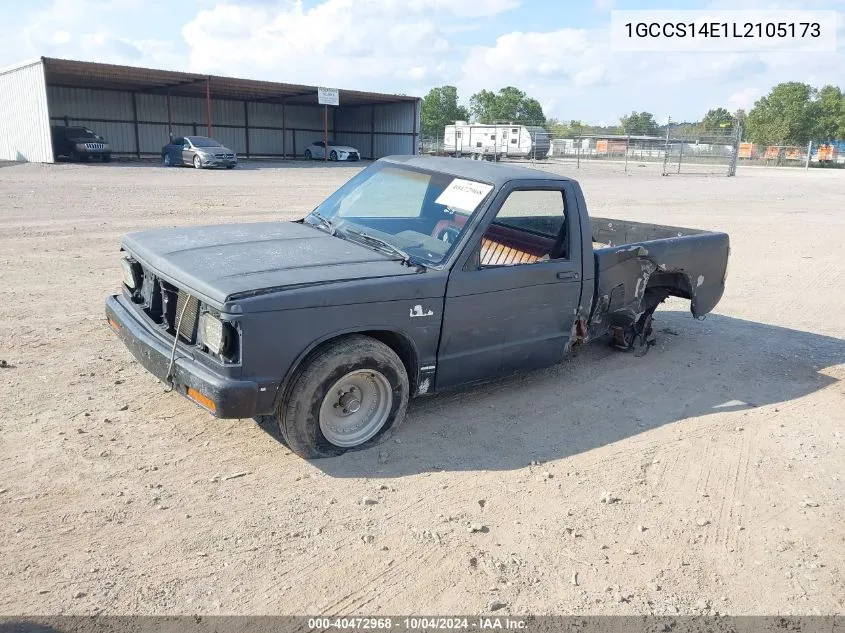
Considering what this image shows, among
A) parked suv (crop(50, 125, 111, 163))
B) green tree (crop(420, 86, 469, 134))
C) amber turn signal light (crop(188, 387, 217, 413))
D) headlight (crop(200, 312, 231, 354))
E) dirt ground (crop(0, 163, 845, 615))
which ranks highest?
green tree (crop(420, 86, 469, 134))

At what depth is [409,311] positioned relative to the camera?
13.5ft

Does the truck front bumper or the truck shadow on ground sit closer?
the truck front bumper

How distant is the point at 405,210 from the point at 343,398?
1617 millimetres

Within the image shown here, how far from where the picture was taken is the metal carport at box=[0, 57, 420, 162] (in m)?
30.2

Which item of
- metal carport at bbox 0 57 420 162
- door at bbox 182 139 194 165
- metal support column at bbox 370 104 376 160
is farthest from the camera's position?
metal support column at bbox 370 104 376 160

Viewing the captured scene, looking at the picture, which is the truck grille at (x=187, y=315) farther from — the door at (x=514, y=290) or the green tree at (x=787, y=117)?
the green tree at (x=787, y=117)

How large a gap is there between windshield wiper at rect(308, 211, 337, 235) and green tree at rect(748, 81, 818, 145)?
69.3 meters

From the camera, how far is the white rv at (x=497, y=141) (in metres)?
45.4

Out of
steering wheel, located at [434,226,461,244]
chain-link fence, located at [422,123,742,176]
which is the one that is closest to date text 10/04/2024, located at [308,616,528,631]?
steering wheel, located at [434,226,461,244]

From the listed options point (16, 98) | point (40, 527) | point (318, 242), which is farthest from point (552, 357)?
point (16, 98)

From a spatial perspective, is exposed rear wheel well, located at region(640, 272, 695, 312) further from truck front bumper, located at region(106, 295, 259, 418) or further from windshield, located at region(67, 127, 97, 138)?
windshield, located at region(67, 127, 97, 138)

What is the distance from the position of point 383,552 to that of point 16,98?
3488 centimetres

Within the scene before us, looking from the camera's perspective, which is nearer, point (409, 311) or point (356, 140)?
point (409, 311)

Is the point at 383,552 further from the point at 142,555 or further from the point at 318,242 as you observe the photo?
the point at 318,242
